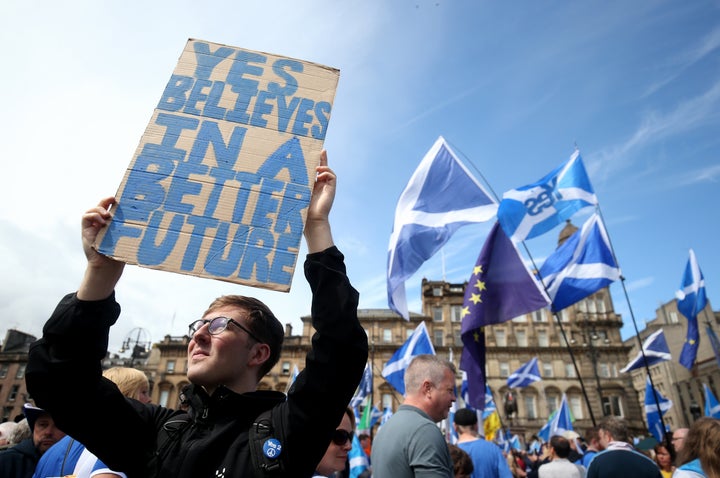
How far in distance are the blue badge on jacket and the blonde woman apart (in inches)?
35.5

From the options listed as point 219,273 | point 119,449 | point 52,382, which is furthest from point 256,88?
point 119,449

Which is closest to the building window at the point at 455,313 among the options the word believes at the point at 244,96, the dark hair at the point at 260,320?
the word believes at the point at 244,96

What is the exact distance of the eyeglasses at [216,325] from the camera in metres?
1.83

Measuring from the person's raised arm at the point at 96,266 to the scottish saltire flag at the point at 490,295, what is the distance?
626 centimetres

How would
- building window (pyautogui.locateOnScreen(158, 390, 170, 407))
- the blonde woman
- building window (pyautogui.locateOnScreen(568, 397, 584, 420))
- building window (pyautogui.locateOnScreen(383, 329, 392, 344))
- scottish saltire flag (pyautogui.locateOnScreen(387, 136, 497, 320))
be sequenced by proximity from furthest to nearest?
building window (pyautogui.locateOnScreen(383, 329, 392, 344)) < building window (pyautogui.locateOnScreen(158, 390, 170, 407)) < building window (pyautogui.locateOnScreen(568, 397, 584, 420)) < scottish saltire flag (pyautogui.locateOnScreen(387, 136, 497, 320)) < the blonde woman

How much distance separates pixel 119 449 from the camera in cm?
164

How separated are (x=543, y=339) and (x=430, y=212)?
45.8 meters

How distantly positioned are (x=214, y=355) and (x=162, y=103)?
1295mm

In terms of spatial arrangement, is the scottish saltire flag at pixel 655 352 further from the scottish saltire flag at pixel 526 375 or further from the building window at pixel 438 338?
the building window at pixel 438 338

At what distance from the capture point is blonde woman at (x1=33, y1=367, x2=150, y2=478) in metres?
2.18

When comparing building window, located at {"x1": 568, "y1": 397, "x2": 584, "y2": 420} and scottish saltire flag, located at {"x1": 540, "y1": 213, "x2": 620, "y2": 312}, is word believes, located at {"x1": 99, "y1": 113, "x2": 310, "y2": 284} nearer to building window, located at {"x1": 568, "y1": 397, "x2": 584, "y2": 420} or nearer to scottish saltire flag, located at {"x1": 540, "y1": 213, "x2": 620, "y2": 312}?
scottish saltire flag, located at {"x1": 540, "y1": 213, "x2": 620, "y2": 312}

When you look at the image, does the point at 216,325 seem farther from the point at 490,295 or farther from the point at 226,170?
the point at 490,295

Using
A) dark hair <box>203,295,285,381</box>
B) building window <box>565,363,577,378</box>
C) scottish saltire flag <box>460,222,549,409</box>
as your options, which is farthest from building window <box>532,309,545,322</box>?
dark hair <box>203,295,285,381</box>

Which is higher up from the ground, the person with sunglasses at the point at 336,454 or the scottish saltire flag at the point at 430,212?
the scottish saltire flag at the point at 430,212
